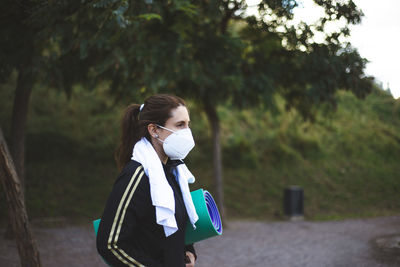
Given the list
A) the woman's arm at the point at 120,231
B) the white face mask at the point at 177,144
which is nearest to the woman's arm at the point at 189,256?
the woman's arm at the point at 120,231

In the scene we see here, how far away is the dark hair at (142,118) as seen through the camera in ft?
8.20

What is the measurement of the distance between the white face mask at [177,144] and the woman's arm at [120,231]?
43 centimetres

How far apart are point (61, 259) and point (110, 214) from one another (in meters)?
→ 6.02

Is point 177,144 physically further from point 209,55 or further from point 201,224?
point 209,55

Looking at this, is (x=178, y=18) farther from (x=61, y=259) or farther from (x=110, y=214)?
(x=110, y=214)

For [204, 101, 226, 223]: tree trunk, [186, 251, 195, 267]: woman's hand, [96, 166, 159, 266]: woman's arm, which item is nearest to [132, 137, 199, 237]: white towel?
[96, 166, 159, 266]: woman's arm

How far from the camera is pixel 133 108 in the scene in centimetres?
266

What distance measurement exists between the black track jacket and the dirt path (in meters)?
5.37

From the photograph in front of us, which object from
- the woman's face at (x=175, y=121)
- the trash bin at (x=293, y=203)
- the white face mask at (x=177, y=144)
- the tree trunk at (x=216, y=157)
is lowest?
the trash bin at (x=293, y=203)

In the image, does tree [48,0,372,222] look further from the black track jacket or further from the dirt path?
the black track jacket

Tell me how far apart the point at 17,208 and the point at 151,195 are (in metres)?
3.24

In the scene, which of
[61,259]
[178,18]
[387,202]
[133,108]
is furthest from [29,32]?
[387,202]

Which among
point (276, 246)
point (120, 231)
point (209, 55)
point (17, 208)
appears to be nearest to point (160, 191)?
point (120, 231)

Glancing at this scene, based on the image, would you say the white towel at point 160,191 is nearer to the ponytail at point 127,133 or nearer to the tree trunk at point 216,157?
the ponytail at point 127,133
